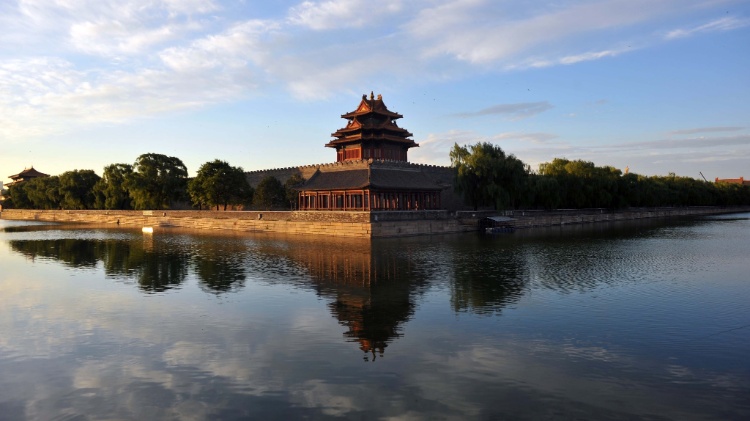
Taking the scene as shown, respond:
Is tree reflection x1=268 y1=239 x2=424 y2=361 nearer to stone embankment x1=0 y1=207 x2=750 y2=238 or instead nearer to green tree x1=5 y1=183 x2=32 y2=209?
stone embankment x1=0 y1=207 x2=750 y2=238

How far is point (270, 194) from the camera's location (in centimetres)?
5847

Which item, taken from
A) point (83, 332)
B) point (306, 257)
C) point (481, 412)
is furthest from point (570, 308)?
point (306, 257)

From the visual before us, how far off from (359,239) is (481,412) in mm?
31251

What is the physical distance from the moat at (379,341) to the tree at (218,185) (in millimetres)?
32346

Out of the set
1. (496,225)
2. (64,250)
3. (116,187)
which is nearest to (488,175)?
(496,225)

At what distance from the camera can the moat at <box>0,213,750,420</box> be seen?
8773 millimetres

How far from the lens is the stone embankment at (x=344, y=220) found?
136ft

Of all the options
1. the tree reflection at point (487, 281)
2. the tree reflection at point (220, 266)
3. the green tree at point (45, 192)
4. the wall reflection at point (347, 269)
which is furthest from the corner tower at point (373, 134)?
the green tree at point (45, 192)

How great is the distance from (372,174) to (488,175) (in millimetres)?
11740

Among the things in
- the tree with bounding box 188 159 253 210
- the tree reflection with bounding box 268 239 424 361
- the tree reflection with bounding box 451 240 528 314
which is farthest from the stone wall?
the tree reflection with bounding box 451 240 528 314

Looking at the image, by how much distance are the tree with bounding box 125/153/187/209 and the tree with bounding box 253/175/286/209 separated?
14069mm

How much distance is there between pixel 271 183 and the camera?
59.0 meters

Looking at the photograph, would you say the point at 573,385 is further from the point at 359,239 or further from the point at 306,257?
the point at 359,239

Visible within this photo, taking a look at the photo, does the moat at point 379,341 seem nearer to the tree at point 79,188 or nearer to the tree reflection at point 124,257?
the tree reflection at point 124,257
